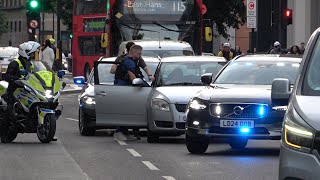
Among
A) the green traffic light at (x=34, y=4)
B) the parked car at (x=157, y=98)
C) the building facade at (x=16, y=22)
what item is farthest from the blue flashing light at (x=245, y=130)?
the building facade at (x=16, y=22)

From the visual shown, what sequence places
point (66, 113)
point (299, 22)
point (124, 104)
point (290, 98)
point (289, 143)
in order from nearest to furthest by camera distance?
point (289, 143), point (290, 98), point (124, 104), point (66, 113), point (299, 22)

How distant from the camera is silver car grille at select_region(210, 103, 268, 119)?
1562 cm

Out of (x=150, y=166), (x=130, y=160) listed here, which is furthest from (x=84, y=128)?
(x=150, y=166)

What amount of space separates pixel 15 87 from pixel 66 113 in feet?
38.0

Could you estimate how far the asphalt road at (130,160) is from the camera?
44.3 ft

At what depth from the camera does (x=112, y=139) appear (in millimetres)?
20141

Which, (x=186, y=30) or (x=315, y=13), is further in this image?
(x=315, y=13)

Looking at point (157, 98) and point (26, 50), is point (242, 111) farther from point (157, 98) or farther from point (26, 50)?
point (26, 50)

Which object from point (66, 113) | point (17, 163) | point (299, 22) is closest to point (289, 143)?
point (17, 163)

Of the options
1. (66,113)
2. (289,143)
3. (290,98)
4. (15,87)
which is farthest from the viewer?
(66,113)

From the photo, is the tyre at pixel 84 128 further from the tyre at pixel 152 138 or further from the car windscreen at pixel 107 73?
the tyre at pixel 152 138

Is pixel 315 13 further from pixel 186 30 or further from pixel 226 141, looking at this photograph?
pixel 226 141

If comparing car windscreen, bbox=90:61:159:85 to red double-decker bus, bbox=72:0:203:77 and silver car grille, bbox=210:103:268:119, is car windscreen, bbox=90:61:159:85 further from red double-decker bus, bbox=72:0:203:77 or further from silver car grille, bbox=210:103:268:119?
red double-decker bus, bbox=72:0:203:77

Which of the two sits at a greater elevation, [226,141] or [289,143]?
[289,143]
